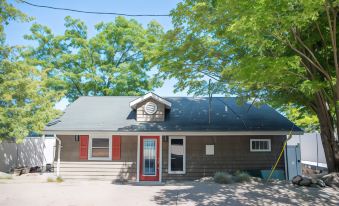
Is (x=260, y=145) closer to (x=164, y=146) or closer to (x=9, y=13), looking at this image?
(x=164, y=146)

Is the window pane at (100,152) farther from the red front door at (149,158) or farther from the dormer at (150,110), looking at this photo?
the dormer at (150,110)

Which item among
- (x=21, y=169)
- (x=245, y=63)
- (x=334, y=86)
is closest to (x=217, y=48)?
(x=245, y=63)

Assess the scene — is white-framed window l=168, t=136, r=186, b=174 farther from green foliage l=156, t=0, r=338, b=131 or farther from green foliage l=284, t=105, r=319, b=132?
green foliage l=284, t=105, r=319, b=132

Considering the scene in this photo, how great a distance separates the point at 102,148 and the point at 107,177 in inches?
62.1

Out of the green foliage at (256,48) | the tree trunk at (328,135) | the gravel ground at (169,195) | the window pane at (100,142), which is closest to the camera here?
the green foliage at (256,48)

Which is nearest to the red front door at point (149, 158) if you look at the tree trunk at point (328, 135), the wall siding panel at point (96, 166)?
the wall siding panel at point (96, 166)

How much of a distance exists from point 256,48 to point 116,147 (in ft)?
29.8

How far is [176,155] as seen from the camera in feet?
51.1

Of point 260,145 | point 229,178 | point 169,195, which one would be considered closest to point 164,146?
point 229,178

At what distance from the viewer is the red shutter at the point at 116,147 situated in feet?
50.6

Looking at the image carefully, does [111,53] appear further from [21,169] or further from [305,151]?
[305,151]

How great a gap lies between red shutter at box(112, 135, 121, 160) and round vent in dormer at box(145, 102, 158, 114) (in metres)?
2.24

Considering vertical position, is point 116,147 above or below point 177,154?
above

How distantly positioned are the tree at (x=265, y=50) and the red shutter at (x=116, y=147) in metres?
4.39
